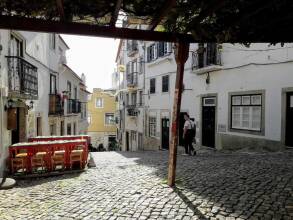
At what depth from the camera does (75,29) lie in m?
5.17

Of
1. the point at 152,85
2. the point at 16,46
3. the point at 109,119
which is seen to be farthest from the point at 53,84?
the point at 109,119

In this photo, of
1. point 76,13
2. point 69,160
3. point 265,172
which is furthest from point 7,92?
point 265,172

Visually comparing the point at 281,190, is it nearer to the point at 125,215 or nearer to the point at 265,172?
the point at 265,172

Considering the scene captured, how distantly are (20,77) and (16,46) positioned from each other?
1.55 metres

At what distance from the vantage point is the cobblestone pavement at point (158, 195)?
198 inches

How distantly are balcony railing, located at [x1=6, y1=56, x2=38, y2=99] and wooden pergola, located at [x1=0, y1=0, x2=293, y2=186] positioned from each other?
493 centimetres

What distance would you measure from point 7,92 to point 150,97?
586 inches

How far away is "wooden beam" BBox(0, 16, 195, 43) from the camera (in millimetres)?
4910

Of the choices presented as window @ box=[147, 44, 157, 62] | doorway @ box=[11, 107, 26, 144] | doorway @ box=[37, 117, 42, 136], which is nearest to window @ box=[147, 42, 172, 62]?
window @ box=[147, 44, 157, 62]

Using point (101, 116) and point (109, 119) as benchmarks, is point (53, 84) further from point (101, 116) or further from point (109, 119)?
point (109, 119)

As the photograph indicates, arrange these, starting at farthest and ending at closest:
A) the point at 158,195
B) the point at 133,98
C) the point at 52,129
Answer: the point at 133,98
the point at 52,129
the point at 158,195

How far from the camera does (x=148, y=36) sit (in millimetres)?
5676

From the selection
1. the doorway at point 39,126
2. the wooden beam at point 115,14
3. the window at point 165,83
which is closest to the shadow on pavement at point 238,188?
the wooden beam at point 115,14

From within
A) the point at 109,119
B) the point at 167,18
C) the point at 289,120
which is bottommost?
the point at 109,119
